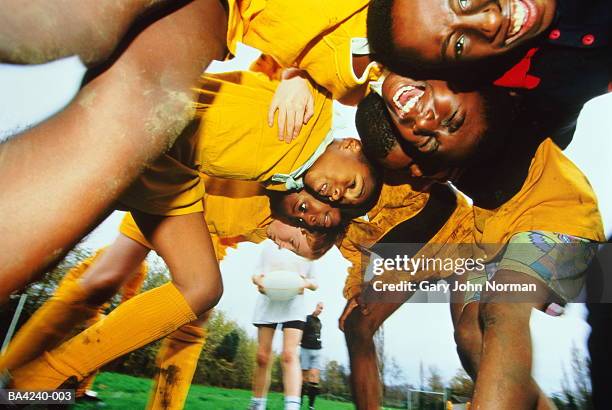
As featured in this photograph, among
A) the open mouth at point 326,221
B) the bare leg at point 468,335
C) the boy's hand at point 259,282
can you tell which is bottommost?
the bare leg at point 468,335

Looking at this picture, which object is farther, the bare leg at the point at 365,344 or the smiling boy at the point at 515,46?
the bare leg at the point at 365,344

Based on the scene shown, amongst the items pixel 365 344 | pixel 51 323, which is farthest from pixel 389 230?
pixel 51 323

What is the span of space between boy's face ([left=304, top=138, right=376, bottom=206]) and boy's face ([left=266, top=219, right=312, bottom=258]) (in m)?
0.09

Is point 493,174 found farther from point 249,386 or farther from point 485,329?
point 249,386

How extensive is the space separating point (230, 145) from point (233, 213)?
0.47 ft

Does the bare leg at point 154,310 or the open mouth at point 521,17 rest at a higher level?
the open mouth at point 521,17

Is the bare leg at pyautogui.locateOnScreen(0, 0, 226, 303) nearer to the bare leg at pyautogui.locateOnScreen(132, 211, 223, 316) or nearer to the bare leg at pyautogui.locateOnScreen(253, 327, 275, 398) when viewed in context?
the bare leg at pyautogui.locateOnScreen(132, 211, 223, 316)

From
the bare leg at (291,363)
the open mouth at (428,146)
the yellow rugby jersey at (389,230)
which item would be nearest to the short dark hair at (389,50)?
the open mouth at (428,146)

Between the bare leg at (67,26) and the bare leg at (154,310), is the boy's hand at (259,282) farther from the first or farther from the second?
the bare leg at (67,26)

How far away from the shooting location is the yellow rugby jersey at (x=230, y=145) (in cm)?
111

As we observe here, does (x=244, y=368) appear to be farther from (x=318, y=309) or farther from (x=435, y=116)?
(x=435, y=116)

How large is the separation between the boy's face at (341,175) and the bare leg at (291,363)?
0.95 ft

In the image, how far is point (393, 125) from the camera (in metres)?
1.11

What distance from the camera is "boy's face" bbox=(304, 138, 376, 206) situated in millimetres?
1132
